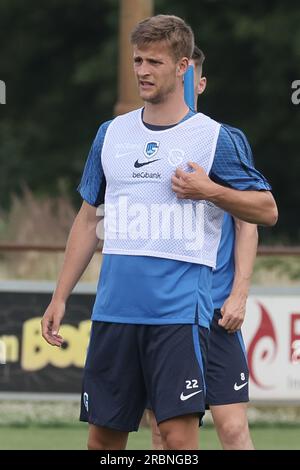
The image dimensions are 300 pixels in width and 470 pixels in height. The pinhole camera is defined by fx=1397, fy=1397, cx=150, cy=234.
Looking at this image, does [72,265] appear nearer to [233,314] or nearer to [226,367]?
[233,314]

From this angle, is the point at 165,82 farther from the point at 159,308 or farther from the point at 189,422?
the point at 189,422

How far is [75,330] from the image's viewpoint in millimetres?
10570

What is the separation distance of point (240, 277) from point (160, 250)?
0.78 m

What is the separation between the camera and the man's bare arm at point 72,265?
18.4 feet

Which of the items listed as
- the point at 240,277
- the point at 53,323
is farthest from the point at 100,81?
the point at 53,323

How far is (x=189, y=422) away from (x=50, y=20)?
2887 cm

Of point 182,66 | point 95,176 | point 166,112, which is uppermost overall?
point 182,66

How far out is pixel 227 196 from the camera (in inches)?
211

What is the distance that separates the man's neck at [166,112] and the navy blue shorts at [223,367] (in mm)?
1574

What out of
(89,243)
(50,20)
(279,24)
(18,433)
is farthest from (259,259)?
(50,20)

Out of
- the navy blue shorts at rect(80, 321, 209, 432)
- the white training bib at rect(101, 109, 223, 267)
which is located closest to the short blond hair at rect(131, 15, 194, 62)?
the white training bib at rect(101, 109, 223, 267)

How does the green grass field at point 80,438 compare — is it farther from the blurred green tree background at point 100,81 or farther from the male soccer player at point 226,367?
the blurred green tree background at point 100,81

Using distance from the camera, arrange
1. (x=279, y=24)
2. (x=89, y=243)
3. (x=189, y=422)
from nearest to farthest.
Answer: (x=189, y=422) → (x=89, y=243) → (x=279, y=24)

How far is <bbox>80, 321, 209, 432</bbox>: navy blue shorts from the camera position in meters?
5.34
